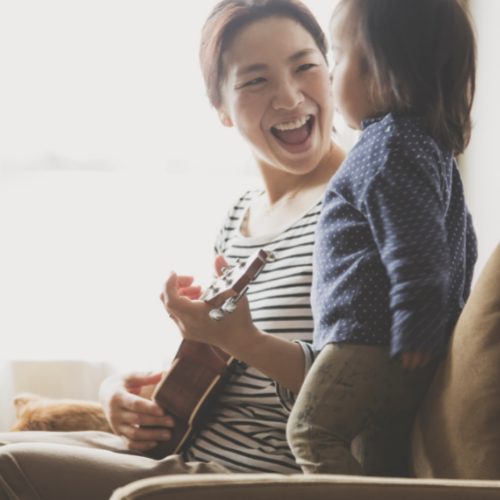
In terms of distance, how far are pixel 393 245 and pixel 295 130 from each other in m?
0.60

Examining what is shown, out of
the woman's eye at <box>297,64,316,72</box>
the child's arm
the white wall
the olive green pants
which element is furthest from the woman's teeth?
the white wall

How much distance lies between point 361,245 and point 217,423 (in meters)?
0.51

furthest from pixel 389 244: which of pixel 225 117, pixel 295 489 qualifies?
pixel 225 117

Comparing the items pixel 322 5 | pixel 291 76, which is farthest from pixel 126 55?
pixel 291 76

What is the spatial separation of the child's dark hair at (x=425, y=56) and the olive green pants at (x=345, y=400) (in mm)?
380

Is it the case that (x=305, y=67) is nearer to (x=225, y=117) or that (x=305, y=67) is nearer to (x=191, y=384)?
(x=225, y=117)

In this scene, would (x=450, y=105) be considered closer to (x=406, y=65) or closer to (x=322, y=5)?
(x=406, y=65)

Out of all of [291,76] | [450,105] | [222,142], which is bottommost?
[450,105]

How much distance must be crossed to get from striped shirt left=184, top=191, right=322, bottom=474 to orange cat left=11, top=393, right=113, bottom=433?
46cm

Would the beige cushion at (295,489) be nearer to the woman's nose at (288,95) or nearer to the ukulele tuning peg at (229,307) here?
the ukulele tuning peg at (229,307)

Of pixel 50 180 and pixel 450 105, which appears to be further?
pixel 50 180

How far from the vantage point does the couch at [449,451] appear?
48 centimetres

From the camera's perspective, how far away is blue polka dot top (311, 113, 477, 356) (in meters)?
0.76

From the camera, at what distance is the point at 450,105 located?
892mm
